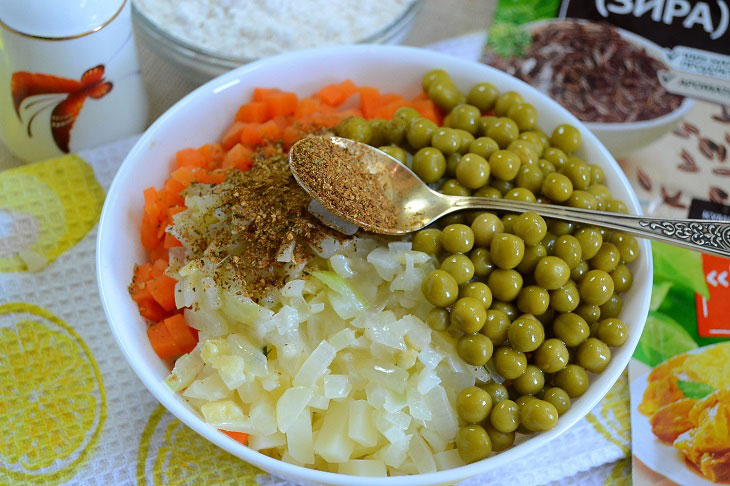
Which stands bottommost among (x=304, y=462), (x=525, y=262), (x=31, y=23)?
(x=304, y=462)

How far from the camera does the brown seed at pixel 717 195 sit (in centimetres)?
299

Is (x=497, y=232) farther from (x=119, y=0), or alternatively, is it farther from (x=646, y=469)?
(x=119, y=0)

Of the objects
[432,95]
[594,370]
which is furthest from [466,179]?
[594,370]

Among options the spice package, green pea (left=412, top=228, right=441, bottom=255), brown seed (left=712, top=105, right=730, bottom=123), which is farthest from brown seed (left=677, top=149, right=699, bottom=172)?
green pea (left=412, top=228, right=441, bottom=255)

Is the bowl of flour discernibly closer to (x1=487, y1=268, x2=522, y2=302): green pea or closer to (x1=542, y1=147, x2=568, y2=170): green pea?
(x1=542, y1=147, x2=568, y2=170): green pea

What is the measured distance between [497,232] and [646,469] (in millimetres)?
893

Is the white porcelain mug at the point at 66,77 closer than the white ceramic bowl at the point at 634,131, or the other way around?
the white porcelain mug at the point at 66,77

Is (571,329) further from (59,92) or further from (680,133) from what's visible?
(59,92)

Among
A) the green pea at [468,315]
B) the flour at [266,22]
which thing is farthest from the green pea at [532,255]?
the flour at [266,22]

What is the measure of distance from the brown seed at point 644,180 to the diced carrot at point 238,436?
2028 millimetres

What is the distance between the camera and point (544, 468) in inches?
86.5

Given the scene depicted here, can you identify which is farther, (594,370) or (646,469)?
(646,469)

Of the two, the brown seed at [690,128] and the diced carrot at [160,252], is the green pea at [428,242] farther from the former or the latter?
the brown seed at [690,128]

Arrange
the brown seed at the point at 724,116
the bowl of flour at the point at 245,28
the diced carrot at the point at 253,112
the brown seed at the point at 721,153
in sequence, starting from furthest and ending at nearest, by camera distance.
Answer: the brown seed at the point at 724,116 < the brown seed at the point at 721,153 < the bowl of flour at the point at 245,28 < the diced carrot at the point at 253,112
